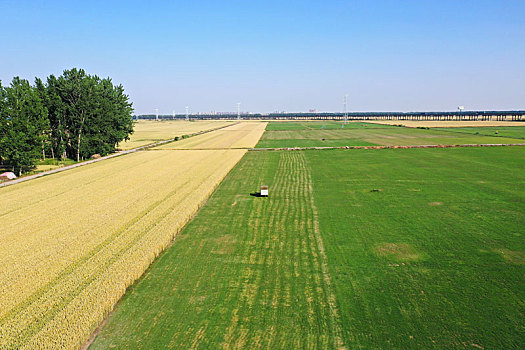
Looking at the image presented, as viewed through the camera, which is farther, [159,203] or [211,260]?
[159,203]

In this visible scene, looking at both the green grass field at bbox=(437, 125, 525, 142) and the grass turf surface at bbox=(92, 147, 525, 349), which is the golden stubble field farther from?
the green grass field at bbox=(437, 125, 525, 142)

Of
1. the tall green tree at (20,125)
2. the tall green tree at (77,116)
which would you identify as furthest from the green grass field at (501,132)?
the tall green tree at (20,125)

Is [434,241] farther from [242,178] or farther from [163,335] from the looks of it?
[242,178]

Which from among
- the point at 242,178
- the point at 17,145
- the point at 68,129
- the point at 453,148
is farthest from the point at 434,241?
the point at 68,129

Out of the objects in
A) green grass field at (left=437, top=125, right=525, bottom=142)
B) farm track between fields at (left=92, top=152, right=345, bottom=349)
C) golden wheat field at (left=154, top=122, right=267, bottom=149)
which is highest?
green grass field at (left=437, top=125, right=525, bottom=142)

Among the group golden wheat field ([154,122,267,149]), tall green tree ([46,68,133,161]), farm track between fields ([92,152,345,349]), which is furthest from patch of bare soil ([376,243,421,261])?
golden wheat field ([154,122,267,149])

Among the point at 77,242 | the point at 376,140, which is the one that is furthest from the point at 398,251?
the point at 376,140

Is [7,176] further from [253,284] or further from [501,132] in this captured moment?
[501,132]
